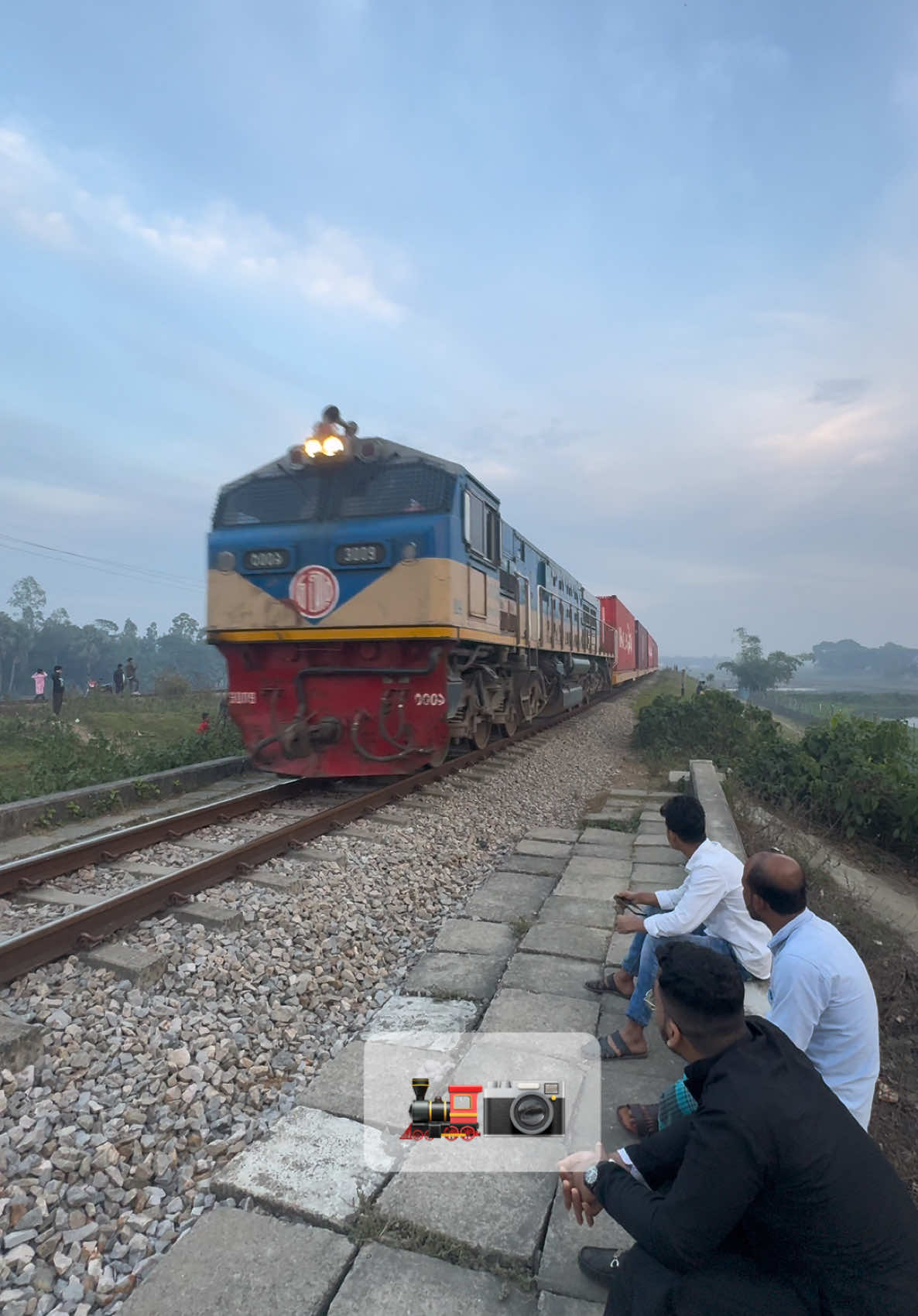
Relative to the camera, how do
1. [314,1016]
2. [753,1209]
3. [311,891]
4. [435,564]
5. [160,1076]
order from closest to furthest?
[753,1209] < [160,1076] < [314,1016] < [311,891] < [435,564]

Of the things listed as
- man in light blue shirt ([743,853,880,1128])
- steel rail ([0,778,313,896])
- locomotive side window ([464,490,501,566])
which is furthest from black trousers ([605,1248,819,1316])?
locomotive side window ([464,490,501,566])

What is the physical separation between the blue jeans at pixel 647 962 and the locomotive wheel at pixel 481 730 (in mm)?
5514

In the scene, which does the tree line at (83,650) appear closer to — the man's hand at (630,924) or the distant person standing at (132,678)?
the distant person standing at (132,678)

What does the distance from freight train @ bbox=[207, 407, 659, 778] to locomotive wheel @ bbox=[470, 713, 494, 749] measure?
0.52 metres

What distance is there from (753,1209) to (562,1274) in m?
0.69

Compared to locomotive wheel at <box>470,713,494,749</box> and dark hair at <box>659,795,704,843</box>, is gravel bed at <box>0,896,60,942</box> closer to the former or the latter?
dark hair at <box>659,795,704,843</box>

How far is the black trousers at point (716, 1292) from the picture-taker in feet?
5.08

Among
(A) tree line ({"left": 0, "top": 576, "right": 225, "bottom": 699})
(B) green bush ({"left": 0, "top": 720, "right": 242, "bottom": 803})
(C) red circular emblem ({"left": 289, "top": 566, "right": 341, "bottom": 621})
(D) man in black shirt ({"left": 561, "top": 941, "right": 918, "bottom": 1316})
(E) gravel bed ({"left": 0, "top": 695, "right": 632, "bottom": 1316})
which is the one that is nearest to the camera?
(D) man in black shirt ({"left": 561, "top": 941, "right": 918, "bottom": 1316})

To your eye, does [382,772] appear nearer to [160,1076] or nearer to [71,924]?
[71,924]

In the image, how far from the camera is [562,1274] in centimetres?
199

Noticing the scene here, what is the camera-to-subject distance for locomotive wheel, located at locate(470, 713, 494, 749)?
9.06 metres

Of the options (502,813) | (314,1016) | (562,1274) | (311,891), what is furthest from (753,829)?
(562,1274)

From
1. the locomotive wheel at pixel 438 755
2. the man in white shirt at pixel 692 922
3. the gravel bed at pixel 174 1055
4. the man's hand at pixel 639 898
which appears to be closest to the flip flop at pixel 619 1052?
the man in white shirt at pixel 692 922

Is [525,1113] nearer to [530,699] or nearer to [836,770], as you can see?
[836,770]
